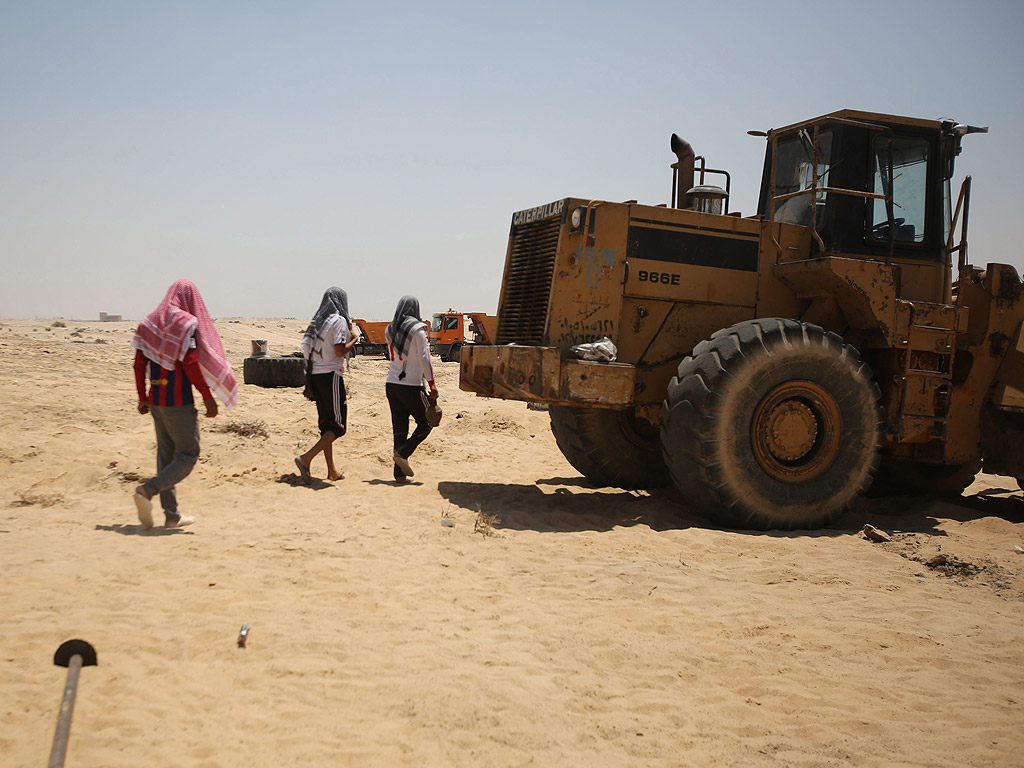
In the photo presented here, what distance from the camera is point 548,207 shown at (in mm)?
7293

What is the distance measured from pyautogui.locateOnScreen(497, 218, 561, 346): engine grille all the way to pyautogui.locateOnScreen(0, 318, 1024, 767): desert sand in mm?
1565

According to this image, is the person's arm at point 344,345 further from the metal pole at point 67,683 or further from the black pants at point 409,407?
the metal pole at point 67,683

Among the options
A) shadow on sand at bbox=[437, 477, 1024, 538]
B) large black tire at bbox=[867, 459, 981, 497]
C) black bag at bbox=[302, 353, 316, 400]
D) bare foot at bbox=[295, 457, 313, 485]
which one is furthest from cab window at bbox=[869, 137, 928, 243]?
bare foot at bbox=[295, 457, 313, 485]

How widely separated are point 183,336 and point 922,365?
20.4 feet

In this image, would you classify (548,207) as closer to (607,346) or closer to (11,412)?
(607,346)

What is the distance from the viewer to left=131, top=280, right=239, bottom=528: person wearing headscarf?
227 inches

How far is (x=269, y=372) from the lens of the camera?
526 inches

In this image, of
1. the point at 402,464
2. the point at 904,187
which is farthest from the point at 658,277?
the point at 402,464

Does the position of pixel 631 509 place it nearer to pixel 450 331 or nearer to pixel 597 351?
pixel 597 351

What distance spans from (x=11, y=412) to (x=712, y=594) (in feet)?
26.0

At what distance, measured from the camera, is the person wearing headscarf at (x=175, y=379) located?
18.9 feet

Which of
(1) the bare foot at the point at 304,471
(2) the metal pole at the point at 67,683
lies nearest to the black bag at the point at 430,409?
(1) the bare foot at the point at 304,471

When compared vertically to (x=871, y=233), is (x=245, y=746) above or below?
below

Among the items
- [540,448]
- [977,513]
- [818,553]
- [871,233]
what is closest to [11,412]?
[540,448]
